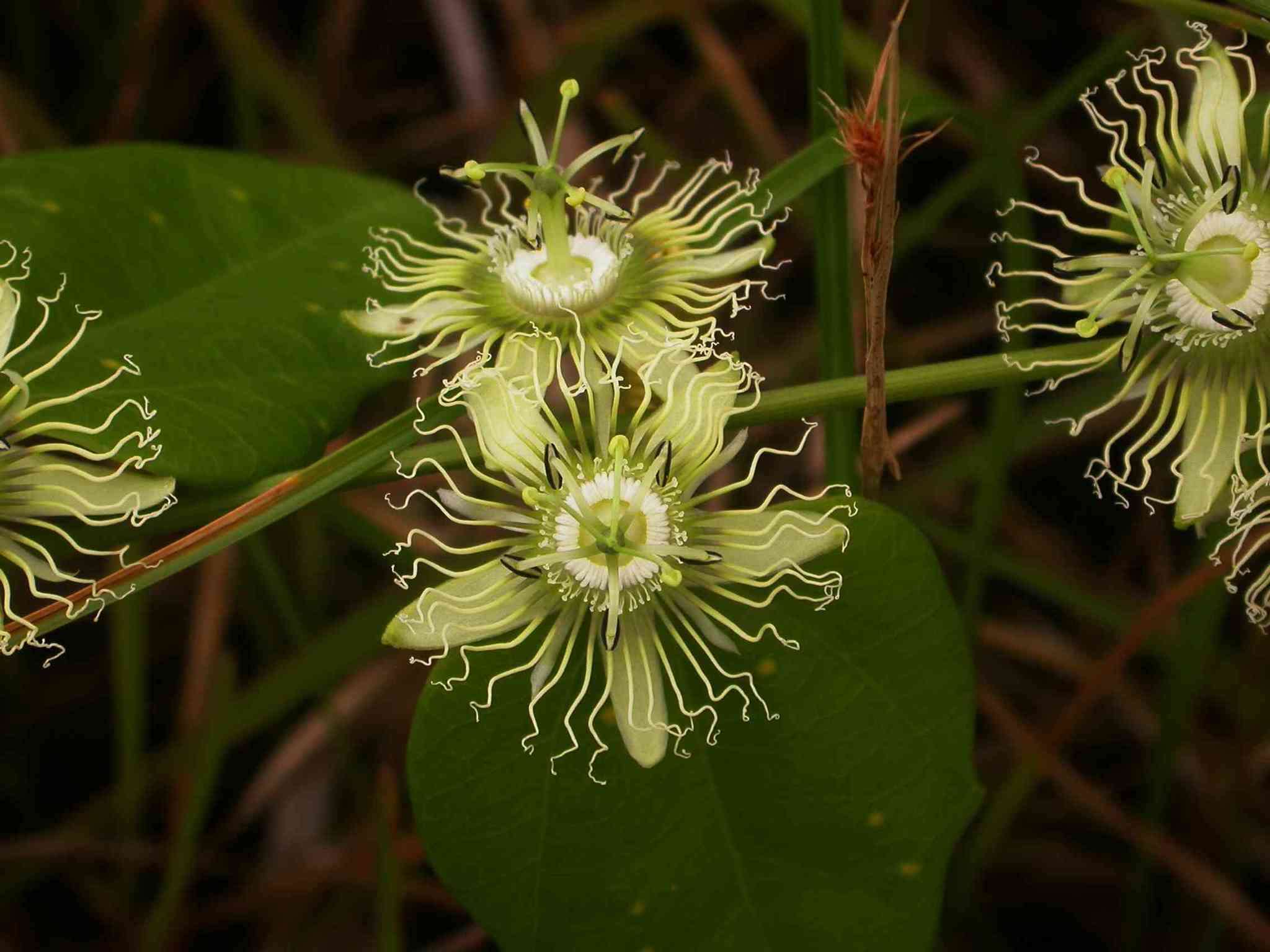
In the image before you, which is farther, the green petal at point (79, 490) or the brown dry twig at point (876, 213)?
the green petal at point (79, 490)

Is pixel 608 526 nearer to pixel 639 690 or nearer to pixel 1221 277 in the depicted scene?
pixel 639 690

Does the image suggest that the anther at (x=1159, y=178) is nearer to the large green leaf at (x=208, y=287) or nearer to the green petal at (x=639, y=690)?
the green petal at (x=639, y=690)

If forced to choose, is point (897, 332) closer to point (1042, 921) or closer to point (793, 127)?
point (793, 127)

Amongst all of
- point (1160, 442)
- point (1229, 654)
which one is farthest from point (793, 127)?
point (1160, 442)

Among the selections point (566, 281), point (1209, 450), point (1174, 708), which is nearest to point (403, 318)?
point (566, 281)

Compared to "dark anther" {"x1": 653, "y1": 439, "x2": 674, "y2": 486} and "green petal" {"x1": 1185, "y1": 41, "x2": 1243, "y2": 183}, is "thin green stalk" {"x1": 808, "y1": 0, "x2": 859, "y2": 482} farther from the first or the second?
"green petal" {"x1": 1185, "y1": 41, "x2": 1243, "y2": 183}

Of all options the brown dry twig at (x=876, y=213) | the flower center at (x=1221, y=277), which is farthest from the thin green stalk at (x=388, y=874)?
the flower center at (x=1221, y=277)

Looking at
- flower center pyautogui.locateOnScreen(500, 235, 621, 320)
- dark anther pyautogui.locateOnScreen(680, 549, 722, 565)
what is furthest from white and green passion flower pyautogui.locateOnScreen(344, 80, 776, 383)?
dark anther pyautogui.locateOnScreen(680, 549, 722, 565)

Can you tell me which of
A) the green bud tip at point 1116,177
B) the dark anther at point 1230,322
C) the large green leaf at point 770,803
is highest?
the green bud tip at point 1116,177

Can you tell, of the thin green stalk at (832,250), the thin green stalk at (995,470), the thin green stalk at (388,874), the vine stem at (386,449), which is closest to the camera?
the vine stem at (386,449)
